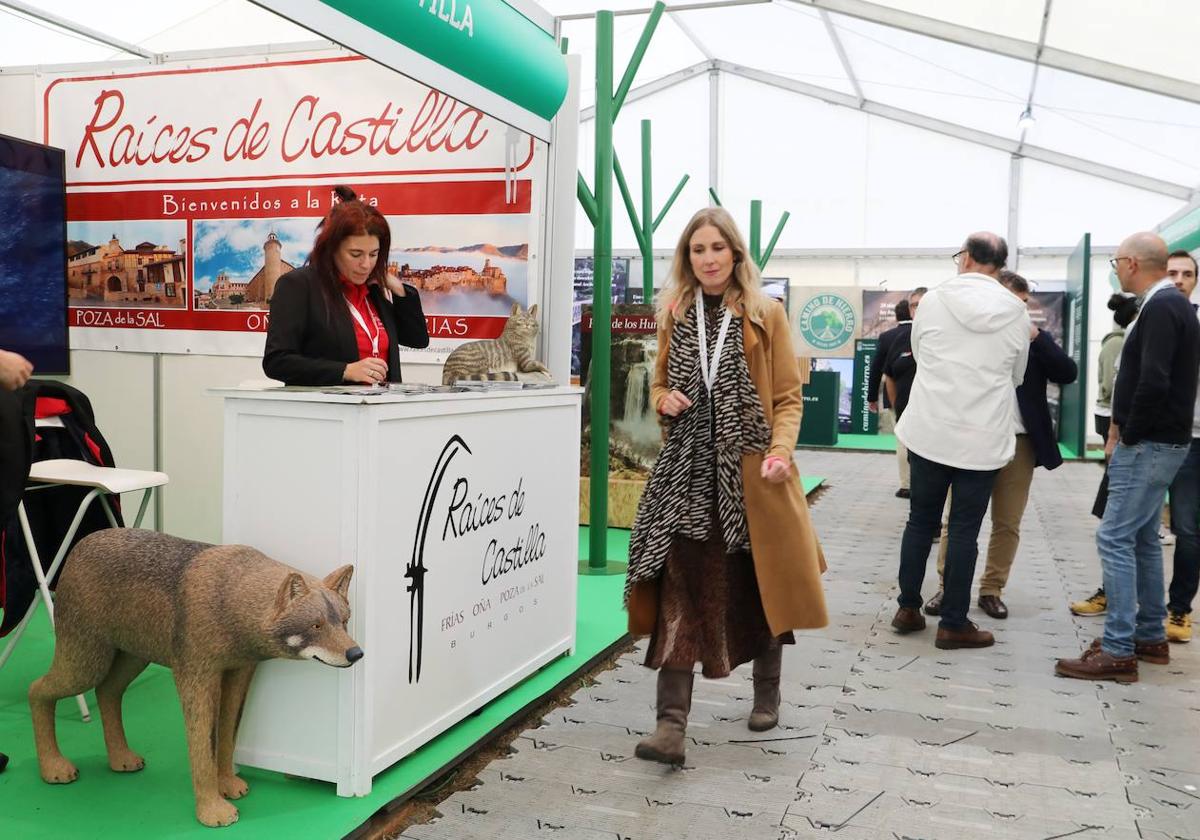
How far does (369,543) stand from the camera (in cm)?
231

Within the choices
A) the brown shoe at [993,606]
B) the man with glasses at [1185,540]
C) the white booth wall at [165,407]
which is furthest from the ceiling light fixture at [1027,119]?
the white booth wall at [165,407]

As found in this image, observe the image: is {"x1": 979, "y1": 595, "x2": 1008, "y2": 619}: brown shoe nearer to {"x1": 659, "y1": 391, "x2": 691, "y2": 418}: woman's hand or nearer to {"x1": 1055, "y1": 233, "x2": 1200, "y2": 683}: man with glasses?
{"x1": 1055, "y1": 233, "x2": 1200, "y2": 683}: man with glasses

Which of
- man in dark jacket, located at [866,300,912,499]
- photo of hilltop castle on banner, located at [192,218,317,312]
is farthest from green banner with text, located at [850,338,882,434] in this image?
photo of hilltop castle on banner, located at [192,218,317,312]

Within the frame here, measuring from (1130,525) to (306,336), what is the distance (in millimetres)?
2803

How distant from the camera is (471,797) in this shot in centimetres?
246

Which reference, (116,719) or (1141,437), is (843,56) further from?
(116,719)

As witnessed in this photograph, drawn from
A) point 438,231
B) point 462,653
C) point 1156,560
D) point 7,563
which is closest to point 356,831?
point 462,653

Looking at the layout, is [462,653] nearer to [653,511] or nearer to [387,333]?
[653,511]

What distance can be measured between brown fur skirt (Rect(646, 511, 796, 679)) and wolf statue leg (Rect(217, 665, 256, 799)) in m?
1.03

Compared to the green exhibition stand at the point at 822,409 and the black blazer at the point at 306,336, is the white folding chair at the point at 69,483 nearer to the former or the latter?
the black blazer at the point at 306,336

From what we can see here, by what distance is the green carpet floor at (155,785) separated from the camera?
7.17 ft

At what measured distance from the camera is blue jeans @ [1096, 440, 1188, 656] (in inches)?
133

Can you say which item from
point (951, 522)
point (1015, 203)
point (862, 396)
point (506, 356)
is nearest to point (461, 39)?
point (506, 356)

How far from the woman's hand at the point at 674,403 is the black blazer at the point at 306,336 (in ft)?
2.82
